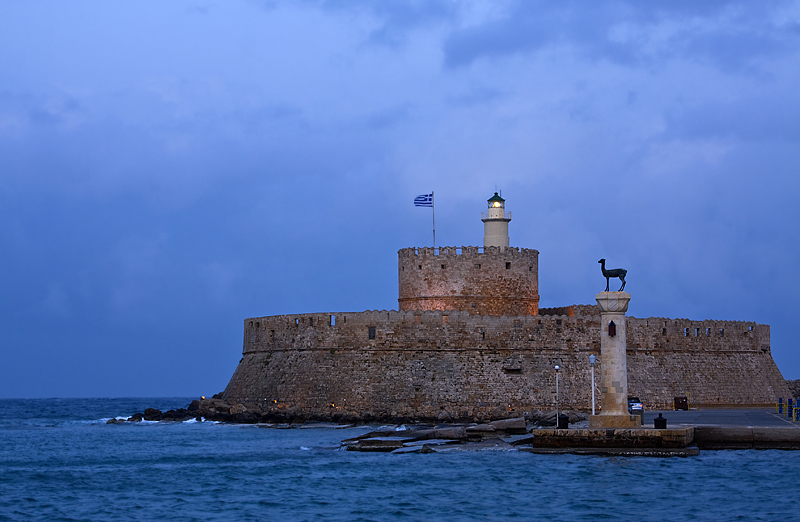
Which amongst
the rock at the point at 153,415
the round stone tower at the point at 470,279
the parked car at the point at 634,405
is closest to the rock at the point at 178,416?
the rock at the point at 153,415

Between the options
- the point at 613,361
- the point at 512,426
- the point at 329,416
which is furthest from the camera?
the point at 329,416

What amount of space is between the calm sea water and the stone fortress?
23.5 feet

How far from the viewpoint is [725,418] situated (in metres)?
35.3

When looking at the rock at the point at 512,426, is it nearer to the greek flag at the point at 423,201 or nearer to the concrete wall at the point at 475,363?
the concrete wall at the point at 475,363

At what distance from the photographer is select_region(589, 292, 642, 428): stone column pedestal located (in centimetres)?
2944

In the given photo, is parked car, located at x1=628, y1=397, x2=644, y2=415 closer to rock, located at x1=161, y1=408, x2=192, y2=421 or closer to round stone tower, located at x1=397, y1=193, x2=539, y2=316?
round stone tower, located at x1=397, y1=193, x2=539, y2=316

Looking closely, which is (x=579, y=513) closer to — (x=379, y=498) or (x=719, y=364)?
(x=379, y=498)

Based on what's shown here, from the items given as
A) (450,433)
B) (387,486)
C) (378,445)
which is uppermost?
(450,433)

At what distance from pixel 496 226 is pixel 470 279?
3.28m

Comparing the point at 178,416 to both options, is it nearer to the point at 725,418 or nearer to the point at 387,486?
the point at 725,418

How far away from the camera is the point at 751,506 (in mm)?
22891

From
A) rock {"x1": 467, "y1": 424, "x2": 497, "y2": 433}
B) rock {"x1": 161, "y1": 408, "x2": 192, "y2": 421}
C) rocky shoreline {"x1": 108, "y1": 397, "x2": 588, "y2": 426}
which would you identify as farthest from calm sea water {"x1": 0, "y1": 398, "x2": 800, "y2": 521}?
rock {"x1": 161, "y1": 408, "x2": 192, "y2": 421}

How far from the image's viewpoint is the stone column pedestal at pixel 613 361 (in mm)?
29438

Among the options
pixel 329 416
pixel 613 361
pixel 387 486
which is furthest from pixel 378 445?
pixel 329 416
